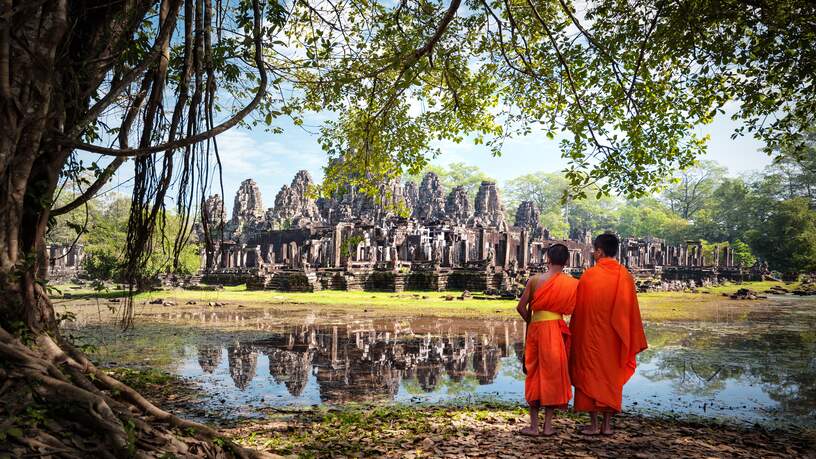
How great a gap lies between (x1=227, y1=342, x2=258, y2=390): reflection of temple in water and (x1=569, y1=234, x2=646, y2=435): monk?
148 inches

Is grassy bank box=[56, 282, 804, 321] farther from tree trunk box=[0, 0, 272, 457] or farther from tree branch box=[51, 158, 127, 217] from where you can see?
tree trunk box=[0, 0, 272, 457]

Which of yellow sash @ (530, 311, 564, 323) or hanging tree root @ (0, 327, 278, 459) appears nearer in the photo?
hanging tree root @ (0, 327, 278, 459)

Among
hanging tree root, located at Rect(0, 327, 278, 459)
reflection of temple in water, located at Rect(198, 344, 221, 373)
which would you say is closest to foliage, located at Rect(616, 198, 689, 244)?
reflection of temple in water, located at Rect(198, 344, 221, 373)

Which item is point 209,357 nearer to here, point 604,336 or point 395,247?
point 604,336

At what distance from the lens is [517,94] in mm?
7832

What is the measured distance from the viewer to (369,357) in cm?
779

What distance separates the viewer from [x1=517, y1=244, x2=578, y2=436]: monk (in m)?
4.14

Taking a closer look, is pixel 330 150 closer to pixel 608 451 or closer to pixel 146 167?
pixel 146 167

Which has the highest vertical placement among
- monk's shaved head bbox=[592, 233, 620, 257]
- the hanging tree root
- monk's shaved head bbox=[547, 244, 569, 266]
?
monk's shaved head bbox=[592, 233, 620, 257]

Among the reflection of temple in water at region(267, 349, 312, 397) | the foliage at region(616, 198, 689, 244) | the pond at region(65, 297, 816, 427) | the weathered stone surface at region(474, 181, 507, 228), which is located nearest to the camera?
the pond at region(65, 297, 816, 427)

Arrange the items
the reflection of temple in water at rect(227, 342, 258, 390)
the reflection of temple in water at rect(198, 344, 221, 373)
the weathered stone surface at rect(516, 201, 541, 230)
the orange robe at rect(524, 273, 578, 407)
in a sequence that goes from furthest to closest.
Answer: the weathered stone surface at rect(516, 201, 541, 230)
the reflection of temple in water at rect(198, 344, 221, 373)
the reflection of temple in water at rect(227, 342, 258, 390)
the orange robe at rect(524, 273, 578, 407)

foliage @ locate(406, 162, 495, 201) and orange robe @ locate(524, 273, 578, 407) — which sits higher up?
foliage @ locate(406, 162, 495, 201)

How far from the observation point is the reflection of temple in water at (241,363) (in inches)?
247

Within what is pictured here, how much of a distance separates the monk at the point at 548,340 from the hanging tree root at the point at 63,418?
247cm
